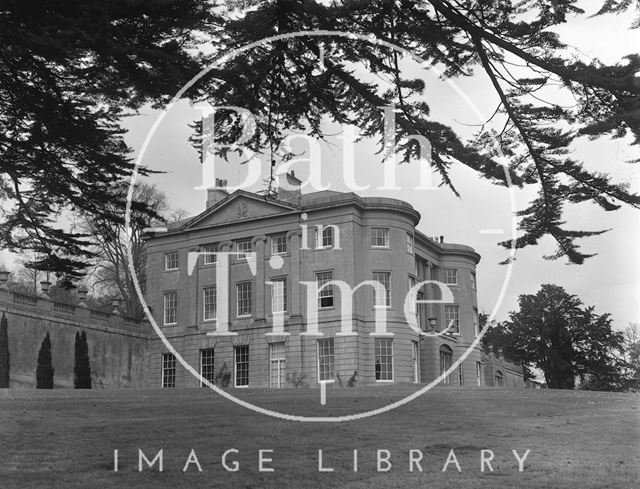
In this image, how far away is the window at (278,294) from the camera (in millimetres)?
34438

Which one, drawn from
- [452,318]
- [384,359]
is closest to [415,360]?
[384,359]

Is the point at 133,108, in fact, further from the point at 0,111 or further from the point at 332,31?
the point at 332,31

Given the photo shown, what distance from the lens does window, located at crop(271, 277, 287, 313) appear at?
34.4m

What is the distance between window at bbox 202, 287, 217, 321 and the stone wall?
8.96 feet

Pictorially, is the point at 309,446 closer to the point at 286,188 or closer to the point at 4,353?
the point at 286,188

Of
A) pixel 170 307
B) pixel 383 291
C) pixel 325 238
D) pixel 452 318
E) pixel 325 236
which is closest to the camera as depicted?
pixel 383 291

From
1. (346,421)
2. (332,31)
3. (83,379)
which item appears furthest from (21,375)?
(332,31)

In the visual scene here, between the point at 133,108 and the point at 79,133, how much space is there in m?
0.66

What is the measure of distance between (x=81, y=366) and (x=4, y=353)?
2.94 metres

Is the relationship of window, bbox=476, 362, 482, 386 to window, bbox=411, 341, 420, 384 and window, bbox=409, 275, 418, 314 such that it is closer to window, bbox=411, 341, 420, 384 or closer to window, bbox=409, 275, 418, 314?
window, bbox=411, 341, 420, 384

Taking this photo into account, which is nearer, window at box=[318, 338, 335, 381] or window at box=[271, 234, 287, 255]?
window at box=[271, 234, 287, 255]

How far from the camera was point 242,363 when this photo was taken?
119 ft

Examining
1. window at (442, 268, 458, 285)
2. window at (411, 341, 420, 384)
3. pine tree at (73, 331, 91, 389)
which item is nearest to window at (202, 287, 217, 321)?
pine tree at (73, 331, 91, 389)

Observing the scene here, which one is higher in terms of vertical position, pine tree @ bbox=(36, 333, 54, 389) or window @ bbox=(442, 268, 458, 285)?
window @ bbox=(442, 268, 458, 285)
